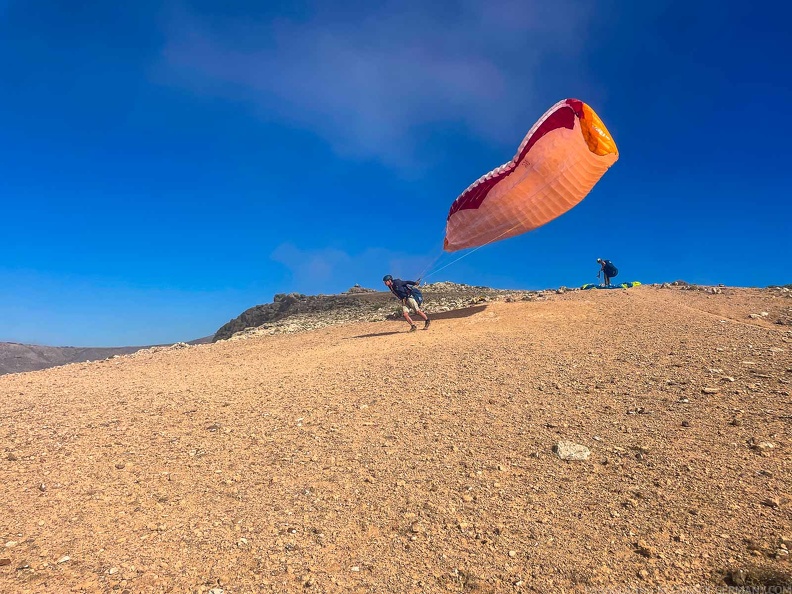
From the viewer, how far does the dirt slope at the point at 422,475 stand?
3.68m

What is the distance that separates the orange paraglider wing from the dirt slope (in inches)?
213

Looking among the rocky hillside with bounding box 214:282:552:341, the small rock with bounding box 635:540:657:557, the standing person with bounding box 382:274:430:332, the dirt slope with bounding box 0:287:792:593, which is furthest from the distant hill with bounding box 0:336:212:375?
the small rock with bounding box 635:540:657:557

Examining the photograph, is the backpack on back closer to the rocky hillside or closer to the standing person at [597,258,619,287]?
the rocky hillside

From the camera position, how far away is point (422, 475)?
5.11m

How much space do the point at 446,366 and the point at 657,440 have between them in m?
4.19

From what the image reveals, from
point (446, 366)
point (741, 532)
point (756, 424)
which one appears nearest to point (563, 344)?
point (446, 366)

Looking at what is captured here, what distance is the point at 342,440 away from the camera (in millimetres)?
6113

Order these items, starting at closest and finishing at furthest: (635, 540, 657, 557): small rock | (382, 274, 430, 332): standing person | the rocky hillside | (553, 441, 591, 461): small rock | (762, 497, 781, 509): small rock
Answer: (635, 540, 657, 557): small rock < (762, 497, 781, 509): small rock < (553, 441, 591, 461): small rock < (382, 274, 430, 332): standing person < the rocky hillside

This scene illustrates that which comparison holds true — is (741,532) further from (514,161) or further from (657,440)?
(514,161)

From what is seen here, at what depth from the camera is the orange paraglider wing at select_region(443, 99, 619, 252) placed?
12.5m

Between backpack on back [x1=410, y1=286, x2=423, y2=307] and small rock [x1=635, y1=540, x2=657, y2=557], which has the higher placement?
backpack on back [x1=410, y1=286, x2=423, y2=307]

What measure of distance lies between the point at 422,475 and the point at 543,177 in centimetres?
1040

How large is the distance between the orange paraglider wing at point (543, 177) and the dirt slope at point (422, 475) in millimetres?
5401

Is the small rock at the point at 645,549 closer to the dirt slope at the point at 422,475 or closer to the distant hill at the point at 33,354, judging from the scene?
the dirt slope at the point at 422,475
